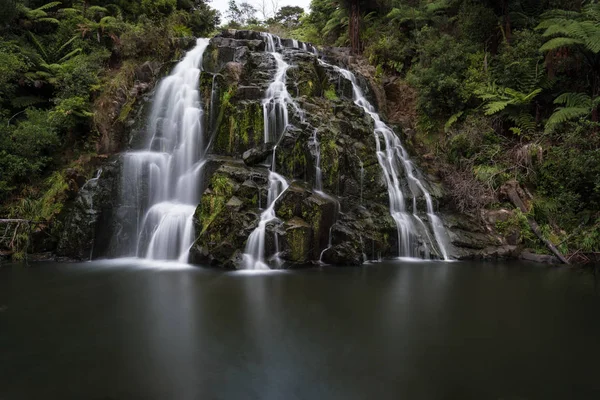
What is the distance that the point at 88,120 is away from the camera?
12188mm

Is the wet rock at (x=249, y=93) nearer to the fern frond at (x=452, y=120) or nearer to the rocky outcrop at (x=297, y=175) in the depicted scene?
the rocky outcrop at (x=297, y=175)

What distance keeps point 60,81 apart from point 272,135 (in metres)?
8.13

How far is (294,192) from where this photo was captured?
9.59 metres

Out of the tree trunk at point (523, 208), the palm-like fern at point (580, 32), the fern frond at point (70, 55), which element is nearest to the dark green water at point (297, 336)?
the tree trunk at point (523, 208)

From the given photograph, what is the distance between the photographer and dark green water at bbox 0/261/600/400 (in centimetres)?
404

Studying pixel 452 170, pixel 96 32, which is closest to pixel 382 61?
pixel 452 170

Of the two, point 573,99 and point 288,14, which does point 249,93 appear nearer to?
point 573,99

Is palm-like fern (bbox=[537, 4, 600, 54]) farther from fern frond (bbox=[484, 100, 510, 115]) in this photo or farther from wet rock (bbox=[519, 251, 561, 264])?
wet rock (bbox=[519, 251, 561, 264])

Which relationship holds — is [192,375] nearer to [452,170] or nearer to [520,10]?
[452,170]

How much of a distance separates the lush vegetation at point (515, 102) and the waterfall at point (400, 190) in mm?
1269

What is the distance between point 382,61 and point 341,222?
409 inches

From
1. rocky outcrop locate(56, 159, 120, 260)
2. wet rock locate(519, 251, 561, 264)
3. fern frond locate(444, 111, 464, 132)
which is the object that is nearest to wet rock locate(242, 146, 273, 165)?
rocky outcrop locate(56, 159, 120, 260)

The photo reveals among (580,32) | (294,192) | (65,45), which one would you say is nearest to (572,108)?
(580,32)

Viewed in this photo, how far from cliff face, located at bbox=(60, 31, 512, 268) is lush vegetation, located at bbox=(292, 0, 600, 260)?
1.67 metres
